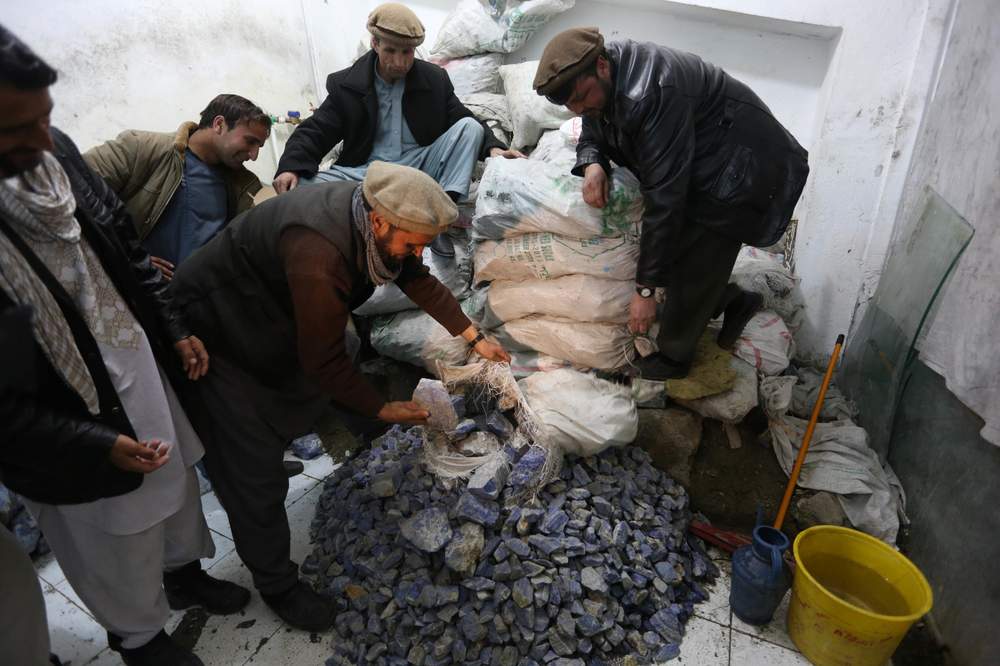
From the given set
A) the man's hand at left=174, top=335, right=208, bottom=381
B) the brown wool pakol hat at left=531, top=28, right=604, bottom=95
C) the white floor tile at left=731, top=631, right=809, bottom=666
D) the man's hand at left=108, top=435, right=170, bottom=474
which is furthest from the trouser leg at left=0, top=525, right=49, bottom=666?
the white floor tile at left=731, top=631, right=809, bottom=666

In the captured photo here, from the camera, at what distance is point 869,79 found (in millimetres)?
2355

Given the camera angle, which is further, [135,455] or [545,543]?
[545,543]

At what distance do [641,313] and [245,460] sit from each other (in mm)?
1365

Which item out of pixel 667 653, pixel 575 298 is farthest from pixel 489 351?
pixel 667 653

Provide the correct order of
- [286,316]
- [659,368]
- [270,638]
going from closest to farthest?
[286,316], [270,638], [659,368]

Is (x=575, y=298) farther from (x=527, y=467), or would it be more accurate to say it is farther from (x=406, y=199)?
(x=406, y=199)

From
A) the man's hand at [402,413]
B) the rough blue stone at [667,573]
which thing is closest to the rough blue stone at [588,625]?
the rough blue stone at [667,573]

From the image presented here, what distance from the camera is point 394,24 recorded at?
7.40 feet

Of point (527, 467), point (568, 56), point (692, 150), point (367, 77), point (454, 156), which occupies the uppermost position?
point (568, 56)

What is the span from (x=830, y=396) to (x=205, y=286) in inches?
102

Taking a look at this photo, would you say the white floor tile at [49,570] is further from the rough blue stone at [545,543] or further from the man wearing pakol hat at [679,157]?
the man wearing pakol hat at [679,157]

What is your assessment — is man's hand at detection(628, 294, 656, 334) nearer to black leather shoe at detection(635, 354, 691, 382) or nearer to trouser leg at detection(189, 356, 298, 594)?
black leather shoe at detection(635, 354, 691, 382)

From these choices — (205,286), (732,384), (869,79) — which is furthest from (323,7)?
(732,384)

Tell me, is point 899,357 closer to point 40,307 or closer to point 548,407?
point 548,407
